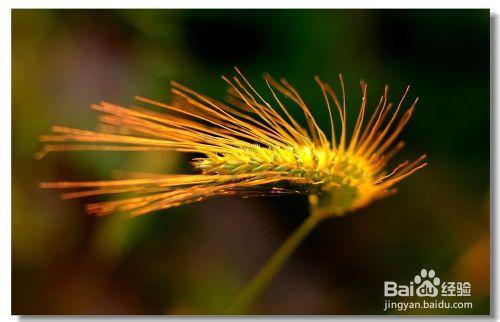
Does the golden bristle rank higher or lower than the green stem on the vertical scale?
higher

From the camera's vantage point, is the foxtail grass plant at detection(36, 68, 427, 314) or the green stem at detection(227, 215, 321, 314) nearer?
the foxtail grass plant at detection(36, 68, 427, 314)

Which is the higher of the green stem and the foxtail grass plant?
the foxtail grass plant

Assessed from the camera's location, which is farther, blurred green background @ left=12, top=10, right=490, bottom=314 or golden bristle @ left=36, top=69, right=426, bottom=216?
blurred green background @ left=12, top=10, right=490, bottom=314

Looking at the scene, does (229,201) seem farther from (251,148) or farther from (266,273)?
(251,148)

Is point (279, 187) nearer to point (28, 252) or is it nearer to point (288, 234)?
point (288, 234)
